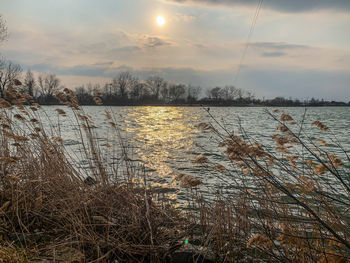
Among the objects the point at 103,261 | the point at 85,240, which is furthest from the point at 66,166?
the point at 103,261

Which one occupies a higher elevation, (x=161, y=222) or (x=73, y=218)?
(x=73, y=218)

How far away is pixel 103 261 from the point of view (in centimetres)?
290

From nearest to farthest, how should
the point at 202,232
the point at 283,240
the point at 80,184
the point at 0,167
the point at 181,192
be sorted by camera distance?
the point at 283,240
the point at 202,232
the point at 80,184
the point at 0,167
the point at 181,192

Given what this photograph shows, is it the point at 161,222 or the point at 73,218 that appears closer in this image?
the point at 73,218

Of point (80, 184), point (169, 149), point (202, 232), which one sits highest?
point (80, 184)

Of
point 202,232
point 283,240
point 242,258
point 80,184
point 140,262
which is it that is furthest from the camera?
point 80,184

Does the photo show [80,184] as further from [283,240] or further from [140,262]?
[283,240]

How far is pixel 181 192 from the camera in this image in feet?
23.0

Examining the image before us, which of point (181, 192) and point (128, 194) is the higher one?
point (128, 194)

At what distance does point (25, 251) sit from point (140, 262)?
123cm

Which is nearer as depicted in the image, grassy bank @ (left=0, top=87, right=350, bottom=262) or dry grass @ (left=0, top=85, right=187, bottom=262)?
grassy bank @ (left=0, top=87, right=350, bottom=262)

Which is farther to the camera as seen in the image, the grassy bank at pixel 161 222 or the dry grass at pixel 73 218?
the dry grass at pixel 73 218

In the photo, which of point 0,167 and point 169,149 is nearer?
point 0,167

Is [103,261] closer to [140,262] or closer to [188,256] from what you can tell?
[140,262]
